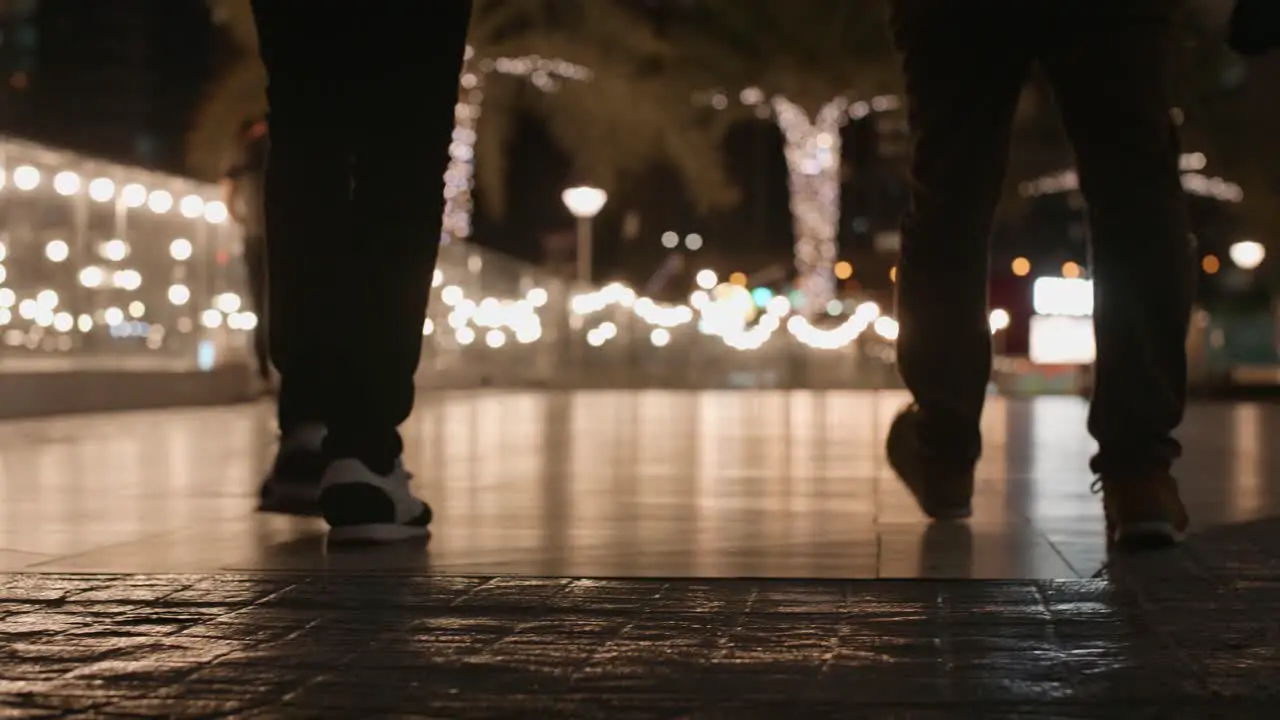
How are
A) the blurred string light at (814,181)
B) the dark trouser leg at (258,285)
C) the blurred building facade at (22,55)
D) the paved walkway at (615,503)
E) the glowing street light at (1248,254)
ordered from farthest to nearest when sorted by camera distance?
the blurred building facade at (22,55)
the glowing street light at (1248,254)
the blurred string light at (814,181)
the dark trouser leg at (258,285)
the paved walkway at (615,503)

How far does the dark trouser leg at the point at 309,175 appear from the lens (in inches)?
155

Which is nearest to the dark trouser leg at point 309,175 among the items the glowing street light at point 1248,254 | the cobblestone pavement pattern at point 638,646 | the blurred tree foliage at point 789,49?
the cobblestone pavement pattern at point 638,646

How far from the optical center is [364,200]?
13.0 ft

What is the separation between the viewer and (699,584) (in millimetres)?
3121

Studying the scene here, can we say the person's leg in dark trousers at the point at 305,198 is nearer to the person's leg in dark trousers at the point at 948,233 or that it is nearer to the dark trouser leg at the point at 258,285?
the person's leg in dark trousers at the point at 948,233

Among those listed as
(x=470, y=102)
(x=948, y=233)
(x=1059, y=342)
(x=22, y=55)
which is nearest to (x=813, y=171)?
(x=470, y=102)

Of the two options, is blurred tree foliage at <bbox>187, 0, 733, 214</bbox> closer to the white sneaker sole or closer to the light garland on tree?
the light garland on tree

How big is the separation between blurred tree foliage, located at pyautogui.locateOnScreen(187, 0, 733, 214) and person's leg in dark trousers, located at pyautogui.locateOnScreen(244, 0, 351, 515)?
1711cm

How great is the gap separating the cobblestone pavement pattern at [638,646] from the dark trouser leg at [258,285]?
28.3 feet

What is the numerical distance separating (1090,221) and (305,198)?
164cm

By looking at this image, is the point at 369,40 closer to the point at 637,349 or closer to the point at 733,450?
the point at 733,450

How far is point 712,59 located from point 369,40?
71.3ft

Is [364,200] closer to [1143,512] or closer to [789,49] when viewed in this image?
[1143,512]

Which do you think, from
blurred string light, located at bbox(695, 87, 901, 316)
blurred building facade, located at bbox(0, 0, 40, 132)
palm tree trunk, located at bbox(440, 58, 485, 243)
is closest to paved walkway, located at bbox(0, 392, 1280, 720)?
palm tree trunk, located at bbox(440, 58, 485, 243)
